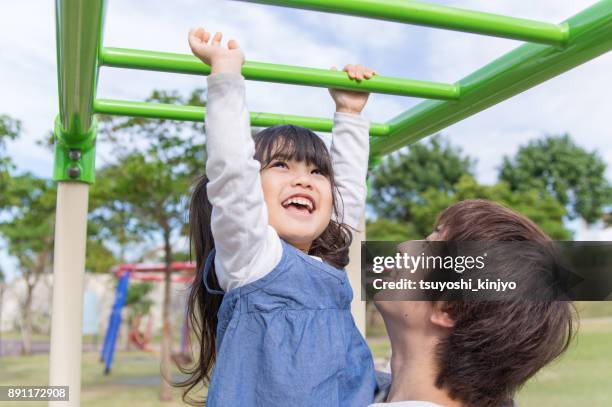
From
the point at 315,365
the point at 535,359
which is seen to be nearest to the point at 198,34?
the point at 315,365

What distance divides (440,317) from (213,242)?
22.5 inches

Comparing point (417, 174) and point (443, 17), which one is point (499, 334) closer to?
point (443, 17)

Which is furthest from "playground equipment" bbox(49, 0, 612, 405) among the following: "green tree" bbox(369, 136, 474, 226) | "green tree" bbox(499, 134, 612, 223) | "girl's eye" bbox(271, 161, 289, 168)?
"green tree" bbox(499, 134, 612, 223)

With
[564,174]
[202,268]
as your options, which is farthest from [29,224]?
[564,174]

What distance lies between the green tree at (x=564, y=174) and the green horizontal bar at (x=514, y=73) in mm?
23337

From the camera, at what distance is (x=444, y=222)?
52.9 inches

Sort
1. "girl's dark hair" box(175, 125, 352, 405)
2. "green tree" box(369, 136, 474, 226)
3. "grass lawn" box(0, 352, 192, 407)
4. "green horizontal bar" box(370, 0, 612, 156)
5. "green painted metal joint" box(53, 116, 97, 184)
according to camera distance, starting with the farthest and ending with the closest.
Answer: "green tree" box(369, 136, 474, 226), "grass lawn" box(0, 352, 192, 407), "green painted metal joint" box(53, 116, 97, 184), "girl's dark hair" box(175, 125, 352, 405), "green horizontal bar" box(370, 0, 612, 156)

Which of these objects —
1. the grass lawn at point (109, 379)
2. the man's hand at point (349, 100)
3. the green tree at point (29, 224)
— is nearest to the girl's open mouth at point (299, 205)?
the man's hand at point (349, 100)

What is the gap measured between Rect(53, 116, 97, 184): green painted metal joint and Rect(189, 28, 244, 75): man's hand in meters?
1.05

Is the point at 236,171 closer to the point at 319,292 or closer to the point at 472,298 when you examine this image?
the point at 319,292

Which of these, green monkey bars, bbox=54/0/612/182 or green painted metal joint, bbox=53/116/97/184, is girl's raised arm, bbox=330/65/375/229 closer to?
green monkey bars, bbox=54/0/612/182

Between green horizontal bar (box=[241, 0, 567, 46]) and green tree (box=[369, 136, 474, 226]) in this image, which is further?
green tree (box=[369, 136, 474, 226])

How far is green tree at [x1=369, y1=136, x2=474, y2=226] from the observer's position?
22.3m

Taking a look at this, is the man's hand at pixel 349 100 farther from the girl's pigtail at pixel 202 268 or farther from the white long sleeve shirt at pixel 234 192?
the white long sleeve shirt at pixel 234 192
